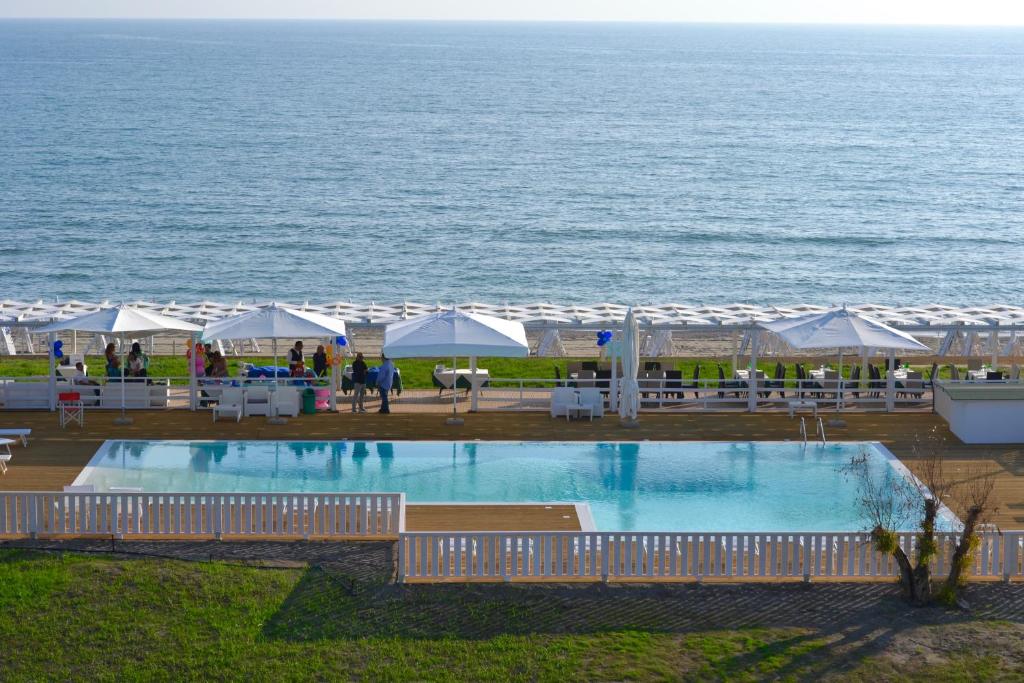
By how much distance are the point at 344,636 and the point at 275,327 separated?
33.5 ft

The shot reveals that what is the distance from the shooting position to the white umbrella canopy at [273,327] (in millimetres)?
22281

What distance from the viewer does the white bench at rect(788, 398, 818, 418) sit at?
885 inches

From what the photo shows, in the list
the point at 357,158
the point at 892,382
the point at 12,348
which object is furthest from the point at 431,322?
the point at 357,158

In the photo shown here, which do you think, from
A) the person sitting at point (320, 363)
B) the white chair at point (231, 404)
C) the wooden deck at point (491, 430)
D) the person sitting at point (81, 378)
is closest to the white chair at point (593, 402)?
the wooden deck at point (491, 430)

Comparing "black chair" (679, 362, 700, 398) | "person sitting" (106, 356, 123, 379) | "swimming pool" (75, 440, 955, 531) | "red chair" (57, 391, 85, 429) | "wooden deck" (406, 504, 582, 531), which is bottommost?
"wooden deck" (406, 504, 582, 531)

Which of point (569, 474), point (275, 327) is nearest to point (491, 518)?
point (569, 474)

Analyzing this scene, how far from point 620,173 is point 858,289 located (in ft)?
108

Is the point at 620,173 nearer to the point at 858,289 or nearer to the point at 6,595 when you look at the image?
the point at 858,289

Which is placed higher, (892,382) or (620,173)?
(620,173)

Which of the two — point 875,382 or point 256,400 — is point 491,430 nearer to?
point 256,400

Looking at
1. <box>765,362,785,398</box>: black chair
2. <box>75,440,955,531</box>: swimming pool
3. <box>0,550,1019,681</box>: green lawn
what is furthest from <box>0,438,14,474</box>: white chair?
<box>765,362,785,398</box>: black chair

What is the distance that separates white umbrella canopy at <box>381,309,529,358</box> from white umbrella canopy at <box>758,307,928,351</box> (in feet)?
15.5

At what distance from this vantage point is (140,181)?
259 ft

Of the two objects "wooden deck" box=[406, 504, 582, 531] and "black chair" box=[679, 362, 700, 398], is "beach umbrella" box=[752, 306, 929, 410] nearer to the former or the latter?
"black chair" box=[679, 362, 700, 398]
